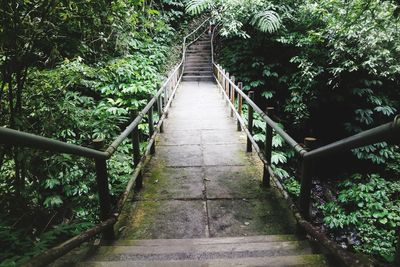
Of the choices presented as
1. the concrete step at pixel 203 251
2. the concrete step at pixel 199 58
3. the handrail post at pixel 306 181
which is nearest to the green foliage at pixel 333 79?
the handrail post at pixel 306 181

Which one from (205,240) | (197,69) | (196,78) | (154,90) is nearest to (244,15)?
(196,78)

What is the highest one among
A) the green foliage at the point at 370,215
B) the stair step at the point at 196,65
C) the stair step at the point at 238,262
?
the stair step at the point at 196,65

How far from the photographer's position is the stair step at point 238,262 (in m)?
2.08

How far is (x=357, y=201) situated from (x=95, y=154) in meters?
5.88

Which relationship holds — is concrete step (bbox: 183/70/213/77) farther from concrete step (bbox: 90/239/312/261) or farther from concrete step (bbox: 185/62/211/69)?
concrete step (bbox: 90/239/312/261)

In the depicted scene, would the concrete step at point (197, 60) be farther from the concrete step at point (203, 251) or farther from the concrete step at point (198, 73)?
the concrete step at point (203, 251)

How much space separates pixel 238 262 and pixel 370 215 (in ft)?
16.6

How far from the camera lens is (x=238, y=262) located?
83.8 inches

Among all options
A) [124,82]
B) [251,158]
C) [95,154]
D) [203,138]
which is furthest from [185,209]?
[124,82]

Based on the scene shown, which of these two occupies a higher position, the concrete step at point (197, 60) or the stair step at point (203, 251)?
the concrete step at point (197, 60)

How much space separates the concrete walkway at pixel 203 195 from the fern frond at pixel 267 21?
16.3ft

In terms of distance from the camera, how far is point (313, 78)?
356 inches

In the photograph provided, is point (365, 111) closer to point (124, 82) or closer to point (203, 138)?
point (203, 138)

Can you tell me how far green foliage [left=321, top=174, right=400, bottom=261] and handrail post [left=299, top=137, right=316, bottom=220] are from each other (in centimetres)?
375
